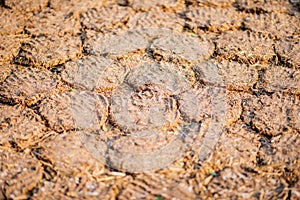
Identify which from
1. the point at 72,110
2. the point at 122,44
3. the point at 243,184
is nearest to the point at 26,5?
the point at 122,44

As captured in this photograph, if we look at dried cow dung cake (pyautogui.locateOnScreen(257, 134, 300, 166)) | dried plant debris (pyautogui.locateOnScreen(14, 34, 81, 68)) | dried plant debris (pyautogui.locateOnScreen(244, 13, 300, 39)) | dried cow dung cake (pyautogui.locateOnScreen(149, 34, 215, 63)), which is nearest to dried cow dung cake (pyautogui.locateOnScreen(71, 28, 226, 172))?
dried cow dung cake (pyautogui.locateOnScreen(149, 34, 215, 63))

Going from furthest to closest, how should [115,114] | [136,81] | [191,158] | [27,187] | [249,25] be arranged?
[249,25]
[136,81]
[115,114]
[191,158]
[27,187]

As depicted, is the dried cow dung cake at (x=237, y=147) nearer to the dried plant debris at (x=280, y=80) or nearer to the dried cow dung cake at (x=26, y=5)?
the dried plant debris at (x=280, y=80)

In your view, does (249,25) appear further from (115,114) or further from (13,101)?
(13,101)

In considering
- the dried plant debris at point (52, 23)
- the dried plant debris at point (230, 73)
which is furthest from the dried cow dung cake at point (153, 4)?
the dried plant debris at point (230, 73)

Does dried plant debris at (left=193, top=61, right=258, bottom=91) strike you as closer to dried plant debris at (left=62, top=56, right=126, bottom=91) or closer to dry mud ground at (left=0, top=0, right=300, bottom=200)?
dry mud ground at (left=0, top=0, right=300, bottom=200)

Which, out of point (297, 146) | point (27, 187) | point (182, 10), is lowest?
point (27, 187)

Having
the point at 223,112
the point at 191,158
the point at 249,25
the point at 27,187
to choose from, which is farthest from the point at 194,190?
the point at 249,25
